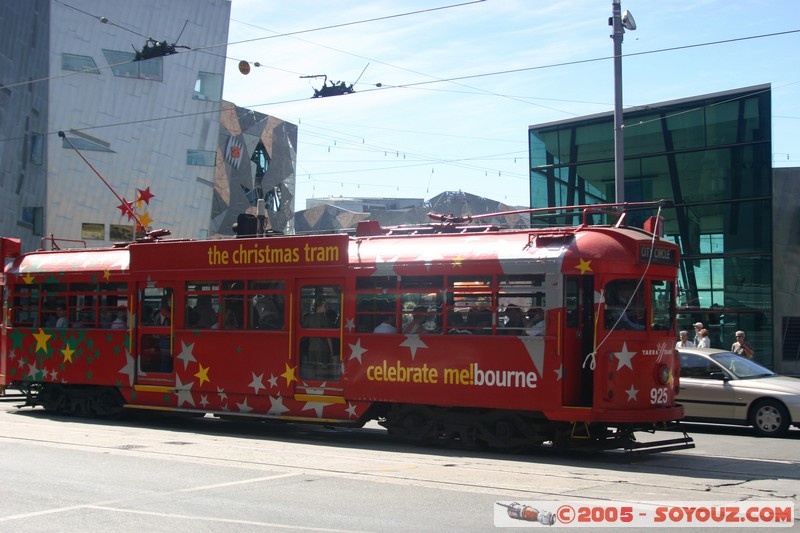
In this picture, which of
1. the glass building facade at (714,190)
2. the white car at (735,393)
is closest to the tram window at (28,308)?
the white car at (735,393)

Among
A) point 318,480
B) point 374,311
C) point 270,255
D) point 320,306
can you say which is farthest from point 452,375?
point 270,255

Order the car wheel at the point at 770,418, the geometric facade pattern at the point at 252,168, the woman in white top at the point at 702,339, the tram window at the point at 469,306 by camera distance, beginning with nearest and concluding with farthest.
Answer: the tram window at the point at 469,306
the car wheel at the point at 770,418
the woman in white top at the point at 702,339
the geometric facade pattern at the point at 252,168

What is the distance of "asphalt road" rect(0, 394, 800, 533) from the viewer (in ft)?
26.6

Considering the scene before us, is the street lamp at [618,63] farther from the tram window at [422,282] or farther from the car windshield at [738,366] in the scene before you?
the tram window at [422,282]

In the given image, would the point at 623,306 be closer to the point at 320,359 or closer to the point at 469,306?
the point at 469,306

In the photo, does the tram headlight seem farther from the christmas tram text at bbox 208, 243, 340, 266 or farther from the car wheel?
the christmas tram text at bbox 208, 243, 340, 266

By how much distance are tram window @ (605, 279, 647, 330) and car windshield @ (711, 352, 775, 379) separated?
459cm

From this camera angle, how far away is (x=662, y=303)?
12742 millimetres

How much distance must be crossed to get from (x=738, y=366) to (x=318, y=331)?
7359 millimetres

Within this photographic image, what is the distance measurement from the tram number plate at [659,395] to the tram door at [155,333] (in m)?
8.04

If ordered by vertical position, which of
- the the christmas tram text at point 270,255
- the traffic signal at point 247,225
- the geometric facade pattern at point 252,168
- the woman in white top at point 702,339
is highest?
the geometric facade pattern at point 252,168

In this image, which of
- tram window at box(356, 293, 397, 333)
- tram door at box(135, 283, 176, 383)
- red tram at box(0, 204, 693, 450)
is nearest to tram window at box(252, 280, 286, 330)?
red tram at box(0, 204, 693, 450)

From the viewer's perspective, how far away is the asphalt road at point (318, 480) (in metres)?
8.11

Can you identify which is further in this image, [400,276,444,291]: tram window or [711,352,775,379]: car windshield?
[711,352,775,379]: car windshield
